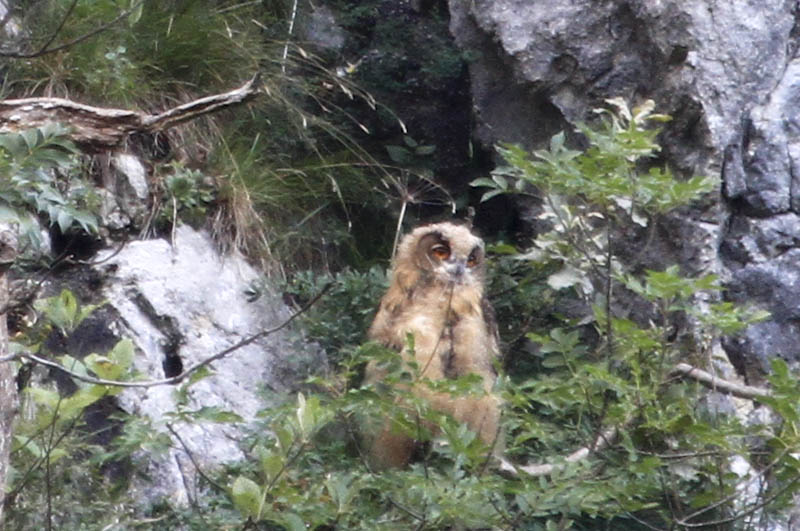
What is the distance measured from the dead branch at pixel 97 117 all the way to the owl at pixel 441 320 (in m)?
1.57

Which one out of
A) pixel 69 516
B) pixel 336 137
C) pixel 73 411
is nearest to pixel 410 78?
pixel 336 137

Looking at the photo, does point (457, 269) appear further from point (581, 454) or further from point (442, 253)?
point (581, 454)

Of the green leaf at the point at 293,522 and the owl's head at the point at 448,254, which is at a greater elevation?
the green leaf at the point at 293,522

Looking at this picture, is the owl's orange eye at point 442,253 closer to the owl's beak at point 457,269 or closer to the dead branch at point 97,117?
the owl's beak at point 457,269

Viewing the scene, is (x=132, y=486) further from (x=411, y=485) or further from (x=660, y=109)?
(x=660, y=109)

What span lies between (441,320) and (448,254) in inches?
12.0

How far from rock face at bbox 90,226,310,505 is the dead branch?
1698mm

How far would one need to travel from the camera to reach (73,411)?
2.90 m

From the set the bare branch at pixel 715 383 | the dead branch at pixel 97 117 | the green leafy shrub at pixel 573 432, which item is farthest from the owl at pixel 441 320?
the dead branch at pixel 97 117

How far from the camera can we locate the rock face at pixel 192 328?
4.63m

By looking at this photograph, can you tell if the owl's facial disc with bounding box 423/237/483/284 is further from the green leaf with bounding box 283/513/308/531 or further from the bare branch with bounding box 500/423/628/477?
the green leaf with bounding box 283/513/308/531

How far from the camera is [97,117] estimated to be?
9.74 ft

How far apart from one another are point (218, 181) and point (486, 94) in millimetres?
1165

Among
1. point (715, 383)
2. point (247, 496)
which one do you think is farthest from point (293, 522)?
point (715, 383)
